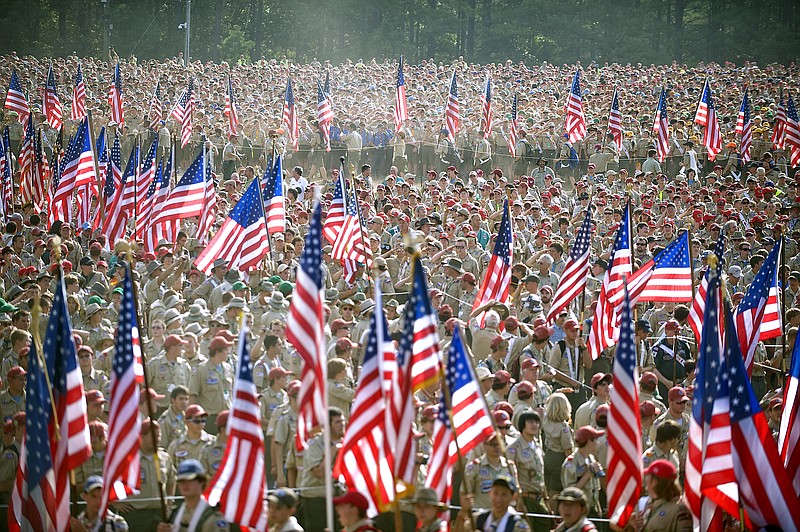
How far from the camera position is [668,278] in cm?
1561

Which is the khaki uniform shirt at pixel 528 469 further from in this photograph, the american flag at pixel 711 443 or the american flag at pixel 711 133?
the american flag at pixel 711 133

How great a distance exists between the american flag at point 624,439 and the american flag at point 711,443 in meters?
0.51

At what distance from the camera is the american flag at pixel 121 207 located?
20312 mm

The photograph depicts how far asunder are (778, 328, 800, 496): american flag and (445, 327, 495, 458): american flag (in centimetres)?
276

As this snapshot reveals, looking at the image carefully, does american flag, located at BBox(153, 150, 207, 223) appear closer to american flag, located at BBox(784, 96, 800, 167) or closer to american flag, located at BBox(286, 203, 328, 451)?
american flag, located at BBox(286, 203, 328, 451)

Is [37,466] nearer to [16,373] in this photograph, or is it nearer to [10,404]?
[16,373]

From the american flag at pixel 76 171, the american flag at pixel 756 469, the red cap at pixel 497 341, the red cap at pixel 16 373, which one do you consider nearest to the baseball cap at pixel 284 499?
the american flag at pixel 756 469

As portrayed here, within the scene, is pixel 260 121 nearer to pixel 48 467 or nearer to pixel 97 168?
pixel 97 168

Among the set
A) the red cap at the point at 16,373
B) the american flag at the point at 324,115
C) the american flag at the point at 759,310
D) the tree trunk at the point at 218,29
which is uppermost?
the tree trunk at the point at 218,29

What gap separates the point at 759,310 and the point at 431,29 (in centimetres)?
5485

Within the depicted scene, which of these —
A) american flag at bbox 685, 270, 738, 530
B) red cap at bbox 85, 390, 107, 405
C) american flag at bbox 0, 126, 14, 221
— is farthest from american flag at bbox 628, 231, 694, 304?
american flag at bbox 0, 126, 14, 221

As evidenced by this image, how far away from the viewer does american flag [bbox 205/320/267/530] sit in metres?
8.84

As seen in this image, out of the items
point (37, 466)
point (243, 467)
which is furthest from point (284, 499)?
point (37, 466)

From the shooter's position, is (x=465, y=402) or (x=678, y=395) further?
(x=678, y=395)
